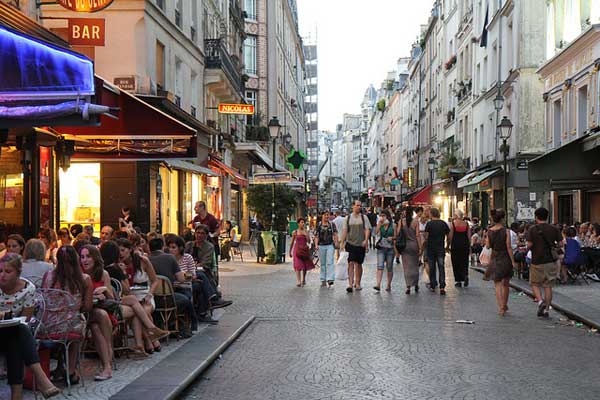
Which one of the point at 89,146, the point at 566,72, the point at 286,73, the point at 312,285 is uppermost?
the point at 286,73

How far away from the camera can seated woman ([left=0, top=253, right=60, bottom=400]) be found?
247 inches

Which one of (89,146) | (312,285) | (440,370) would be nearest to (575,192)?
(312,285)

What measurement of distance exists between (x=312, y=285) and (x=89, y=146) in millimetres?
5944

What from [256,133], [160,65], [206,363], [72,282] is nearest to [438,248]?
[206,363]

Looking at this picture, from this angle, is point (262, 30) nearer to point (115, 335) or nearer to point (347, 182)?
point (115, 335)

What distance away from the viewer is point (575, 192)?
25016 millimetres

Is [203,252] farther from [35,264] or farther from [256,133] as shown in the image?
[256,133]

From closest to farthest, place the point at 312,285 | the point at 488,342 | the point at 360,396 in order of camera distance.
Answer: the point at 360,396 < the point at 488,342 < the point at 312,285

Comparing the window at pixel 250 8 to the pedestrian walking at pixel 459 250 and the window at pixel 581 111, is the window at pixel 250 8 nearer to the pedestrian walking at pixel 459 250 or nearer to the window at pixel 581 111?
the window at pixel 581 111

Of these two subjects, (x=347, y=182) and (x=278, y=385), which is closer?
(x=278, y=385)

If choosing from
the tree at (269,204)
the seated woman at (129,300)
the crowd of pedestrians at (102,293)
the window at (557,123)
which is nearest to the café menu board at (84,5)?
the crowd of pedestrians at (102,293)

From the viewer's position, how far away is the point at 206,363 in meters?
8.60

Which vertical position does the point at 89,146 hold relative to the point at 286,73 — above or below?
below

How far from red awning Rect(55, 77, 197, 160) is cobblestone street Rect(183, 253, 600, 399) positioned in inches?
126
